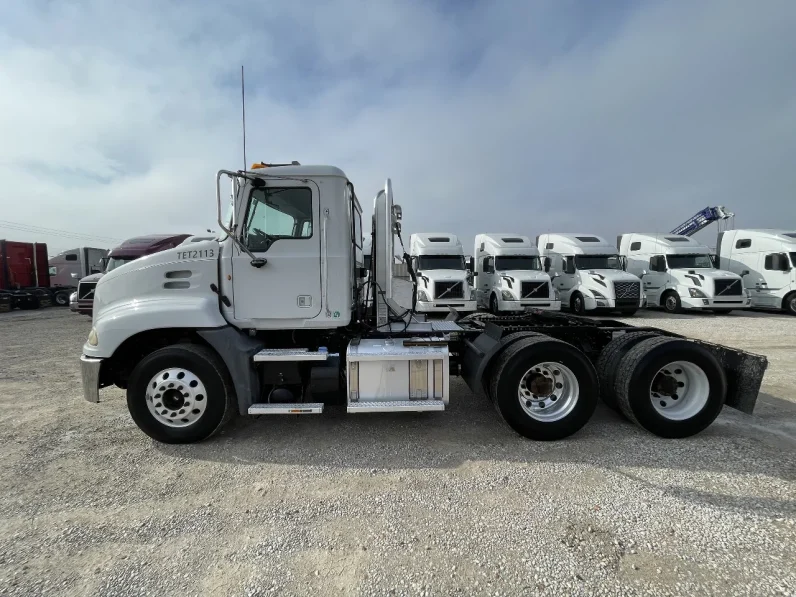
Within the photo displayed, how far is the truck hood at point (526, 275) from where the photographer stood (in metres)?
14.2

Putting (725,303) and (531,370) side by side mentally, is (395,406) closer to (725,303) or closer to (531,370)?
(531,370)

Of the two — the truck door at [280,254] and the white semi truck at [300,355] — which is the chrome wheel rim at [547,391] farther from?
the truck door at [280,254]

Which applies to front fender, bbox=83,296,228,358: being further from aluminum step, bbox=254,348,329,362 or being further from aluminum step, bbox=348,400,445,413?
aluminum step, bbox=348,400,445,413

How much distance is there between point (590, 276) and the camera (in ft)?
49.5

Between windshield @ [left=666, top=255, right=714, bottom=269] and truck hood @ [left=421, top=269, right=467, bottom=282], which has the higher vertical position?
windshield @ [left=666, top=255, right=714, bottom=269]

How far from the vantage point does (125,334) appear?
13.2 ft

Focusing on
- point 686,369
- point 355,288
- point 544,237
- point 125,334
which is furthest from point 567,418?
point 544,237

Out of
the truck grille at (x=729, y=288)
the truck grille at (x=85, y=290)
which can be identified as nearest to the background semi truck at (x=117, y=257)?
the truck grille at (x=85, y=290)

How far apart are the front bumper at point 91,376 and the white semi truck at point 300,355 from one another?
1cm

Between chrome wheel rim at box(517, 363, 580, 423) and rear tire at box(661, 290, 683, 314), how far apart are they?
1475 centimetres

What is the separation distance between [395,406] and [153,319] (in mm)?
2606

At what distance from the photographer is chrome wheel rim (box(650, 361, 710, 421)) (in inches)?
163

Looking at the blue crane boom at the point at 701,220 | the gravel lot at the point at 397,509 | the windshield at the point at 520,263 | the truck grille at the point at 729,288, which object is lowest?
the gravel lot at the point at 397,509

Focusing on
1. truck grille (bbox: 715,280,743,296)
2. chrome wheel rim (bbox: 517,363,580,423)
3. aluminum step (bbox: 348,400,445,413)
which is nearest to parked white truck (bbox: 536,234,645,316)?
truck grille (bbox: 715,280,743,296)
